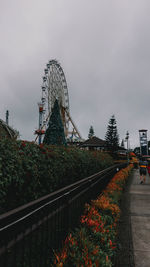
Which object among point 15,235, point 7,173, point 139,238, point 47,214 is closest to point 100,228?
point 139,238

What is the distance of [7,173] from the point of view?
274cm

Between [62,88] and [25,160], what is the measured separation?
3394 centimetres

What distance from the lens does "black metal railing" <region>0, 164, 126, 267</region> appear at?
157 centimetres

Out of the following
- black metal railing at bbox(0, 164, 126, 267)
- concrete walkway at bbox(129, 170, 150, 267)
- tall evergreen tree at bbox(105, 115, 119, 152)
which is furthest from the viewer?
tall evergreen tree at bbox(105, 115, 119, 152)

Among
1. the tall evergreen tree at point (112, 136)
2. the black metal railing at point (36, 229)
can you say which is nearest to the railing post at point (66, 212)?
the black metal railing at point (36, 229)

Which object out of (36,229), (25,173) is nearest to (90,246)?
(36,229)

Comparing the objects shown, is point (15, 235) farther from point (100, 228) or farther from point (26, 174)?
point (100, 228)

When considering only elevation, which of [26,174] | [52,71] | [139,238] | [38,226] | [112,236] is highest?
[52,71]

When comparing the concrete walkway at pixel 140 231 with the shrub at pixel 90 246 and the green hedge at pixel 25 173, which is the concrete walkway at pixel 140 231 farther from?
the green hedge at pixel 25 173

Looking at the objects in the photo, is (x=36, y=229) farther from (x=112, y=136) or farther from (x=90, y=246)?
(x=112, y=136)

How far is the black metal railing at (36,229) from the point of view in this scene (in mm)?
1573

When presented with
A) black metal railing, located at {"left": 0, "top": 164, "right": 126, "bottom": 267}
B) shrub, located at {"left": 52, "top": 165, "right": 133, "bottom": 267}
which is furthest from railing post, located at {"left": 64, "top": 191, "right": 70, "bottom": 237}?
shrub, located at {"left": 52, "top": 165, "right": 133, "bottom": 267}

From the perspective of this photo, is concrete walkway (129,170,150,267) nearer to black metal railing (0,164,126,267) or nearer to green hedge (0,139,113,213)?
black metal railing (0,164,126,267)

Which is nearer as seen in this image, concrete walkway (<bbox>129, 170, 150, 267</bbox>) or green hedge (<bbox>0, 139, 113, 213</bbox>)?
green hedge (<bbox>0, 139, 113, 213</bbox>)
